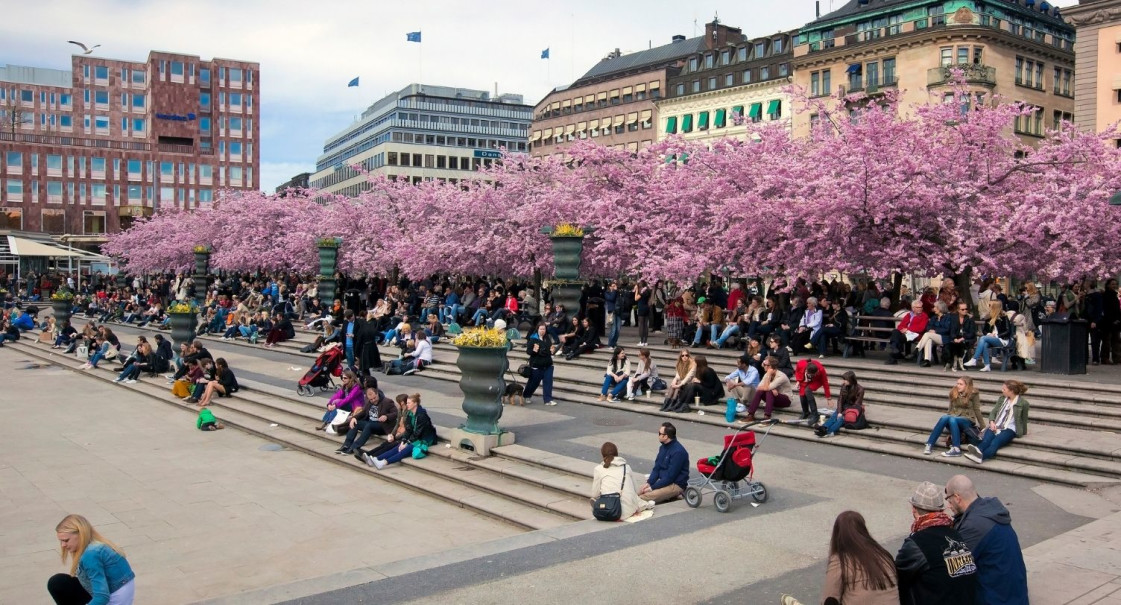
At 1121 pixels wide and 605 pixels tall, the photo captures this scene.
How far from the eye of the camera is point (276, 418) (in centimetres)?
1923

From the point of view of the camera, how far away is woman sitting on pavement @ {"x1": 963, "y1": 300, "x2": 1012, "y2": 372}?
58.7 feet

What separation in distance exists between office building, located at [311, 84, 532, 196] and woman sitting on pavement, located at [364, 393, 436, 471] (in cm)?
9055

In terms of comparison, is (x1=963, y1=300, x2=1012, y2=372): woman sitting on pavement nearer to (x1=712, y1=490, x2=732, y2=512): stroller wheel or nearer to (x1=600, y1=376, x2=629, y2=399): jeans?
(x1=600, y1=376, x2=629, y2=399): jeans

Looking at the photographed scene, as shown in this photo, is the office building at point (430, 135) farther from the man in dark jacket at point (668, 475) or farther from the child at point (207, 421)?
the man in dark jacket at point (668, 475)

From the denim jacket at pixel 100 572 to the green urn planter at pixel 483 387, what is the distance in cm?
771

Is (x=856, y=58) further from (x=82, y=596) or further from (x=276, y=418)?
(x=82, y=596)

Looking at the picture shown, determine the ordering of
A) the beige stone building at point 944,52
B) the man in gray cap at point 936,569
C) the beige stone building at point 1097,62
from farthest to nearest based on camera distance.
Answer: the beige stone building at point 944,52 < the beige stone building at point 1097,62 < the man in gray cap at point 936,569

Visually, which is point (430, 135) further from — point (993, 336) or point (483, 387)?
point (483, 387)

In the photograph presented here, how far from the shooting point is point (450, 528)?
11.7 m

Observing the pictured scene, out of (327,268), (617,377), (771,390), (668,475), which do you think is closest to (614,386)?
(617,377)

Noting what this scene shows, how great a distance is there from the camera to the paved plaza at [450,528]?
8641 mm

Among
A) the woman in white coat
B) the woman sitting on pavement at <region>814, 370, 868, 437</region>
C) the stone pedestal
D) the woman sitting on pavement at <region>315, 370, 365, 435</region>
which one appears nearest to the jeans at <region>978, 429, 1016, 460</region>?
the woman sitting on pavement at <region>814, 370, 868, 437</region>

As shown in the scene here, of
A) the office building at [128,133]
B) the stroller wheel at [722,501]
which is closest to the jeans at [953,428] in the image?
the stroller wheel at [722,501]

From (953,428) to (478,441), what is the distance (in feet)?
23.5
